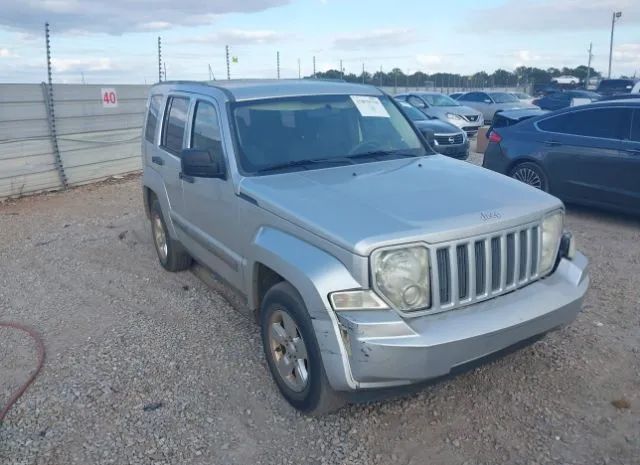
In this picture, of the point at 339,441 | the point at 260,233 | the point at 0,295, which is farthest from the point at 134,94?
the point at 339,441

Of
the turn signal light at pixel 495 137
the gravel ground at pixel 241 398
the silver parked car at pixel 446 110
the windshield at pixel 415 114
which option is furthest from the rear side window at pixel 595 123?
the silver parked car at pixel 446 110

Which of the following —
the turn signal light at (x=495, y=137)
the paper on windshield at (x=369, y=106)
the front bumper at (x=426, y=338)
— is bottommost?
the front bumper at (x=426, y=338)

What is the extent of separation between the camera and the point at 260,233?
3629 mm

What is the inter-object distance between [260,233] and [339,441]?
1.30 m

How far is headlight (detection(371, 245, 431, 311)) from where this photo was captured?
2933mm

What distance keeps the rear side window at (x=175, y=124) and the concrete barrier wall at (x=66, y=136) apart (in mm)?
5869

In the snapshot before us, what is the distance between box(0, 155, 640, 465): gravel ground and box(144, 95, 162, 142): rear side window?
1.57 metres

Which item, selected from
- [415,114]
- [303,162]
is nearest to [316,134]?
[303,162]

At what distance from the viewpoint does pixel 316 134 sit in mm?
4352

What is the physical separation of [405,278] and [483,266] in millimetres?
469

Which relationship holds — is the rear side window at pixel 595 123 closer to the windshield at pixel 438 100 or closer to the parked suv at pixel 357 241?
the parked suv at pixel 357 241

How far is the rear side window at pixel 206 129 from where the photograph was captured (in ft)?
14.2

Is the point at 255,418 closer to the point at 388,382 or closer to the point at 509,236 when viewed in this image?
the point at 388,382

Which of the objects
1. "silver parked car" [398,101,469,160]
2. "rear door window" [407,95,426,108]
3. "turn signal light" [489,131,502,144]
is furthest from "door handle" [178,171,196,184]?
"rear door window" [407,95,426,108]
